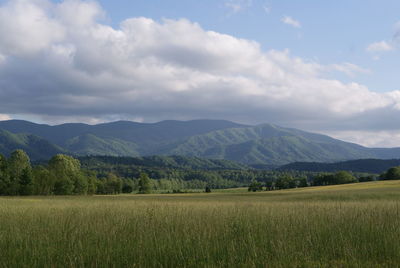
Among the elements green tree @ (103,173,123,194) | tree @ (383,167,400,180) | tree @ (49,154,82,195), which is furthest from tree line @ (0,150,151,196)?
tree @ (383,167,400,180)

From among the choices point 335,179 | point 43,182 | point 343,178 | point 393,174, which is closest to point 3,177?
point 43,182

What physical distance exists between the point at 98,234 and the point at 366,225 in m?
8.52

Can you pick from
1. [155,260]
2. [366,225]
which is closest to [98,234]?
[155,260]

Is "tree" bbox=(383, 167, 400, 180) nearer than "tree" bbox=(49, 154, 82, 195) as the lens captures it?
No

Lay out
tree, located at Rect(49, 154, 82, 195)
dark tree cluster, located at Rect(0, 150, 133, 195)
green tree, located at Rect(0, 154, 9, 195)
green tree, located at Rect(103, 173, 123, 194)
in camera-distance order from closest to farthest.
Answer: green tree, located at Rect(0, 154, 9, 195)
dark tree cluster, located at Rect(0, 150, 133, 195)
tree, located at Rect(49, 154, 82, 195)
green tree, located at Rect(103, 173, 123, 194)

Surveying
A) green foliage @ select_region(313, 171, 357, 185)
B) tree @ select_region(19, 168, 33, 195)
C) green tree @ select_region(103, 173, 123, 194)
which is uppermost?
tree @ select_region(19, 168, 33, 195)

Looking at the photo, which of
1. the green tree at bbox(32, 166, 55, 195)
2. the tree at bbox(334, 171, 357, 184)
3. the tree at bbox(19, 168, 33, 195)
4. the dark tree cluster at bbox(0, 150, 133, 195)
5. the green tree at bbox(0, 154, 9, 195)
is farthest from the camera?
the tree at bbox(334, 171, 357, 184)

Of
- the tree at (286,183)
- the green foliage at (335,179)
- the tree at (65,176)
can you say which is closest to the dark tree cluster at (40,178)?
the tree at (65,176)

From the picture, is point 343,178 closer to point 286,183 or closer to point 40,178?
point 286,183

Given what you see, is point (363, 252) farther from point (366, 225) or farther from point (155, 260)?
point (155, 260)

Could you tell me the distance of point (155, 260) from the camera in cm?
737

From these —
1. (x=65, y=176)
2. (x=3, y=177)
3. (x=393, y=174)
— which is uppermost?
(x=3, y=177)

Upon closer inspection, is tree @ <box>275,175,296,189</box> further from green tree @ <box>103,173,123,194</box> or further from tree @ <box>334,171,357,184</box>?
green tree @ <box>103,173,123,194</box>

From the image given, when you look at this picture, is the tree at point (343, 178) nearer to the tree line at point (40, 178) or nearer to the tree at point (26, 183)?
the tree line at point (40, 178)
